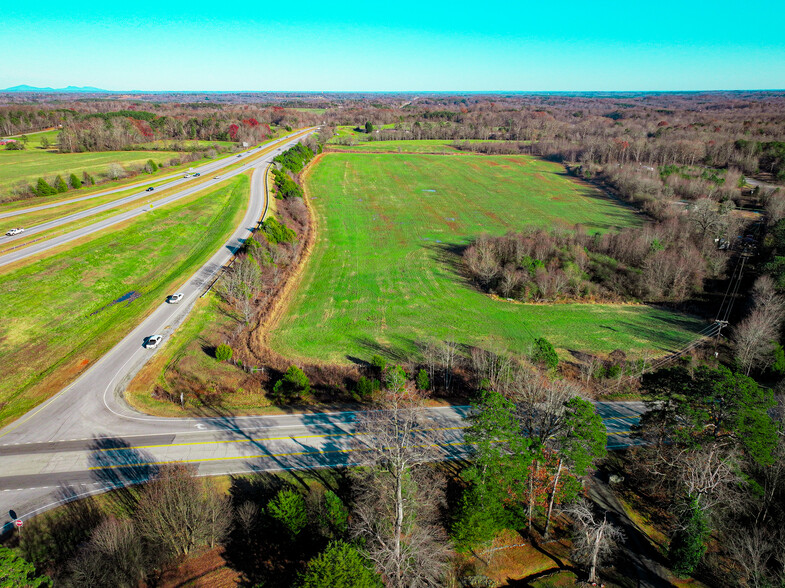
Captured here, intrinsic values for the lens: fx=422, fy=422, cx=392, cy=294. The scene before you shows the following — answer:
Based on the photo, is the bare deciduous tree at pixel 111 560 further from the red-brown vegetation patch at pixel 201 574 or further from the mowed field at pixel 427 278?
the mowed field at pixel 427 278

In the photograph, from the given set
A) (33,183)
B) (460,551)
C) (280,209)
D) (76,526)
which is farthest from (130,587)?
(33,183)

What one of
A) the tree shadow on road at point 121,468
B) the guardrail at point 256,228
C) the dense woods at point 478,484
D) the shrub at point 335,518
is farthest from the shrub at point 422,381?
the guardrail at point 256,228

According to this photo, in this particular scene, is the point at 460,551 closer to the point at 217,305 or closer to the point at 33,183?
the point at 217,305

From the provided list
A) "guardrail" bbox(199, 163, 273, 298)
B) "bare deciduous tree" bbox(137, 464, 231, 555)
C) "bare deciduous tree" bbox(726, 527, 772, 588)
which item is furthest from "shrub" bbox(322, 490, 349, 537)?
"guardrail" bbox(199, 163, 273, 298)

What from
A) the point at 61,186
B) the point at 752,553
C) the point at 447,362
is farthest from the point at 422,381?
the point at 61,186

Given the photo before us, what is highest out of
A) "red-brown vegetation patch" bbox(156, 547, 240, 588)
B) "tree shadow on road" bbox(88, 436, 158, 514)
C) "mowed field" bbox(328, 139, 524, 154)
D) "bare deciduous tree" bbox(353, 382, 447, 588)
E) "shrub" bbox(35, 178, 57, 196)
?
"mowed field" bbox(328, 139, 524, 154)

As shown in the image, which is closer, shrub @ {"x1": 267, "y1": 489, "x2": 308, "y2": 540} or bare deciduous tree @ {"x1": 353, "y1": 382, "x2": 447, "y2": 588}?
bare deciduous tree @ {"x1": 353, "y1": 382, "x2": 447, "y2": 588}

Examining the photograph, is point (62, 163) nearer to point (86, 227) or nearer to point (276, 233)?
point (86, 227)

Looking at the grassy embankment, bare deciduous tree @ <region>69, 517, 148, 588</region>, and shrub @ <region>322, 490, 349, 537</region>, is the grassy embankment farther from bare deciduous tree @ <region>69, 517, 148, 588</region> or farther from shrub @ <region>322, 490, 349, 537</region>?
shrub @ <region>322, 490, 349, 537</region>
